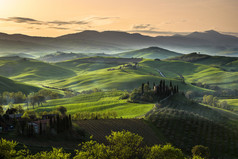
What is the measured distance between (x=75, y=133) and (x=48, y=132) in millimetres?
9720

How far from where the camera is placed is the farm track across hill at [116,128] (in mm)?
90656

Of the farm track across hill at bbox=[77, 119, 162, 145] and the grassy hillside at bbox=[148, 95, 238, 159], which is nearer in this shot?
the farm track across hill at bbox=[77, 119, 162, 145]

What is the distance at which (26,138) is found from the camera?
2840 inches

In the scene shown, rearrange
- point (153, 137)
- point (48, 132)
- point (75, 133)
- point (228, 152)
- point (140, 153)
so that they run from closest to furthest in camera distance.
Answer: point (140, 153)
point (48, 132)
point (75, 133)
point (228, 152)
point (153, 137)

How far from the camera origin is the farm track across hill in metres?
90.7

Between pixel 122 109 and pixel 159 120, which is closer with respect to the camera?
pixel 159 120

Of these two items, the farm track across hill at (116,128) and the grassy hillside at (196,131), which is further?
→ the grassy hillside at (196,131)

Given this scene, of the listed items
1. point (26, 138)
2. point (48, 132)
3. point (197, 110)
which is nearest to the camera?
point (26, 138)

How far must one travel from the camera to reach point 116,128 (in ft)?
323

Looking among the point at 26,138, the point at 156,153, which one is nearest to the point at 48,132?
the point at 26,138

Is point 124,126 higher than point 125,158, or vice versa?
point 125,158

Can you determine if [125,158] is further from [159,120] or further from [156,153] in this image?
[159,120]

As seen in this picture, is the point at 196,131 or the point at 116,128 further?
the point at 196,131

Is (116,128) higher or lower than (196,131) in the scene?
higher
